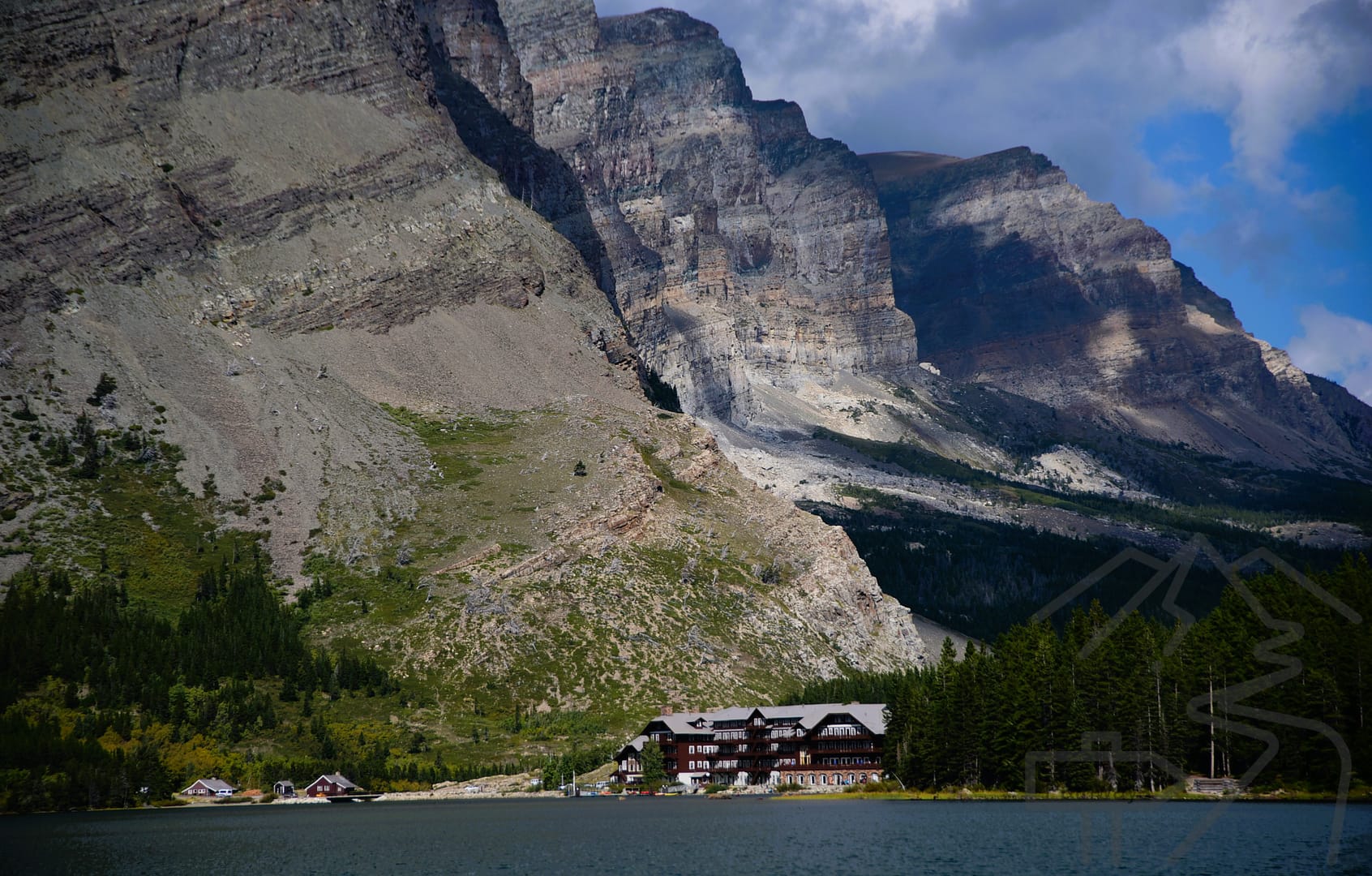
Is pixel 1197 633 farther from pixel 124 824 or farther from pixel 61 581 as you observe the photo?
pixel 61 581

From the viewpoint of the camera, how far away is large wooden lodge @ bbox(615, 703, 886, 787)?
174m

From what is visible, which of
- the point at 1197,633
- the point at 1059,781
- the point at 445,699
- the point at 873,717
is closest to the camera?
the point at 1059,781

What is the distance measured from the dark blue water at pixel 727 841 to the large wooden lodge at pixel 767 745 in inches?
795

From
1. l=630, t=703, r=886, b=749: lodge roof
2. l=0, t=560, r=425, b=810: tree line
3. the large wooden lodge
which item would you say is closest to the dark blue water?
l=0, t=560, r=425, b=810: tree line

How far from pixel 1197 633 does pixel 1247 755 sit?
19.7 metres

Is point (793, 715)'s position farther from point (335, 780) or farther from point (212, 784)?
point (212, 784)

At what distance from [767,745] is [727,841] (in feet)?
202

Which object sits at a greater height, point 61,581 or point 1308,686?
point 61,581

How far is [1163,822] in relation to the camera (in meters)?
117

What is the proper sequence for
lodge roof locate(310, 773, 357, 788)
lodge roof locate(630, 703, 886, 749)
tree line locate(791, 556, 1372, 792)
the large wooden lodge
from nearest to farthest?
1. tree line locate(791, 556, 1372, 792)
2. the large wooden lodge
3. lodge roof locate(630, 703, 886, 749)
4. lodge roof locate(310, 773, 357, 788)

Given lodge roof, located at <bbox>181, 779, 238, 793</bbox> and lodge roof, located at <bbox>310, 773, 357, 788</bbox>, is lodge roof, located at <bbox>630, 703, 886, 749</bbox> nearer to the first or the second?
lodge roof, located at <bbox>310, 773, 357, 788</bbox>

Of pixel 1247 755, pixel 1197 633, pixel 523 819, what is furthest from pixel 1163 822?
pixel 523 819

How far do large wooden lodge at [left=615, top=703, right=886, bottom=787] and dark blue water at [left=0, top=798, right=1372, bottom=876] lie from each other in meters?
20.2

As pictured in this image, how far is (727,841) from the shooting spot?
392 ft
